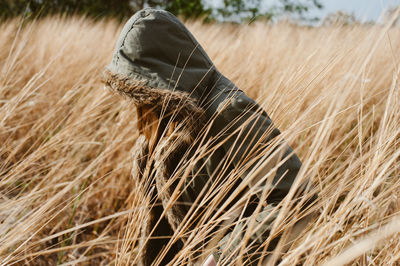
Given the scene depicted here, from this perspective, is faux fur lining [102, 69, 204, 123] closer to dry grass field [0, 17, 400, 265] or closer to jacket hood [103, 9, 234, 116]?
jacket hood [103, 9, 234, 116]

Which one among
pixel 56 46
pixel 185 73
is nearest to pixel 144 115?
pixel 185 73

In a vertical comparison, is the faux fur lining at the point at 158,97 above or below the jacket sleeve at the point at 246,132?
above

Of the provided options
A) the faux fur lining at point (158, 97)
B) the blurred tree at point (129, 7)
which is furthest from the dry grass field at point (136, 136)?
the blurred tree at point (129, 7)

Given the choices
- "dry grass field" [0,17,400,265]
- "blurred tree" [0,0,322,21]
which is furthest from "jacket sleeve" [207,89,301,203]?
"blurred tree" [0,0,322,21]

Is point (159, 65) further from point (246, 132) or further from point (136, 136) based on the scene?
point (136, 136)

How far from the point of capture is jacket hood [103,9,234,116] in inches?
29.0

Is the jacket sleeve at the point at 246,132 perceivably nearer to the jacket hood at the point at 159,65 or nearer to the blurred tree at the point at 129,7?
the jacket hood at the point at 159,65

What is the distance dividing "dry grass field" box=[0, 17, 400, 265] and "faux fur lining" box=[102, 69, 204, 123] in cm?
21

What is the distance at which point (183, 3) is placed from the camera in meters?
6.75

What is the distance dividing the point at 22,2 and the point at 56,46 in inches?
204

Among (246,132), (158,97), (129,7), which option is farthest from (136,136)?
(129,7)

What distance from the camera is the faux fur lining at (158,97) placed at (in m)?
0.72

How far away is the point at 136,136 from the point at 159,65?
0.76 metres

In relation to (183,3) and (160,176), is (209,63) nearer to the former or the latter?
(160,176)
